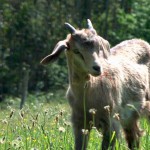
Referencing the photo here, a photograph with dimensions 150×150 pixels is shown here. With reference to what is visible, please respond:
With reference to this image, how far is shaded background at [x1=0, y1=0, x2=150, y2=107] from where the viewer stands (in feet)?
82.2

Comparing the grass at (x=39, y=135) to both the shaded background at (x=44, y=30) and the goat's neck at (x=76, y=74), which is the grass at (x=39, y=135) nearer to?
the goat's neck at (x=76, y=74)

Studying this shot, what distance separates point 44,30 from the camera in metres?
25.8

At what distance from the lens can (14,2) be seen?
2552cm

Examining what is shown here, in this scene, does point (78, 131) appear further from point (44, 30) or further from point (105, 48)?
point (44, 30)

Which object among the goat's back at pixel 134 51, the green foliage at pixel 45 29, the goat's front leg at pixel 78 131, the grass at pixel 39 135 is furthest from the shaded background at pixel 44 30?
the goat's front leg at pixel 78 131

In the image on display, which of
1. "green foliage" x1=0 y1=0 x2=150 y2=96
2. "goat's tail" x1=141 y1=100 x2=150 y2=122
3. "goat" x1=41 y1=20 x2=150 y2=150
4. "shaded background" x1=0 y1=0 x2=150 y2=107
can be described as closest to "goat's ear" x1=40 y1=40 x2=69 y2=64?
"goat" x1=41 y1=20 x2=150 y2=150

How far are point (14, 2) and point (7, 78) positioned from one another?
2.41m

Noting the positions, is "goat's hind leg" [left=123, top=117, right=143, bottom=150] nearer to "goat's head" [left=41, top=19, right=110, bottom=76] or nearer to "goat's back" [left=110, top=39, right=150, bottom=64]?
"goat's back" [left=110, top=39, right=150, bottom=64]

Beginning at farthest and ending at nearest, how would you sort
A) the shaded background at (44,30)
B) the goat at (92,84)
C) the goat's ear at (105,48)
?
the shaded background at (44,30) → the goat's ear at (105,48) → the goat at (92,84)

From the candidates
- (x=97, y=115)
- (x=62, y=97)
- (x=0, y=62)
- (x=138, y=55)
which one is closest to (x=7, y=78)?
(x=0, y=62)

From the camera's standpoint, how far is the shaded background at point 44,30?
2505 centimetres

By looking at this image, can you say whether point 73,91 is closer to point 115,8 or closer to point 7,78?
point 7,78

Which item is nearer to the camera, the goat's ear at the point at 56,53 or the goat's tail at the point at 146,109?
the goat's ear at the point at 56,53

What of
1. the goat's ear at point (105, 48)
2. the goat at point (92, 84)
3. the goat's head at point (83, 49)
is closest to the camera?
the goat's head at point (83, 49)
